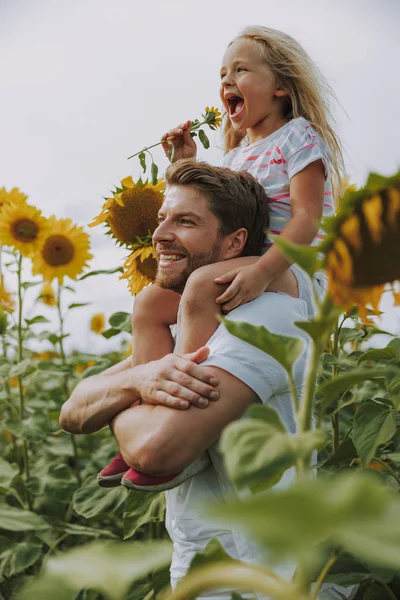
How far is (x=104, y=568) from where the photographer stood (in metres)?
0.30

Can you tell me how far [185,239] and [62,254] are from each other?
1.07 metres

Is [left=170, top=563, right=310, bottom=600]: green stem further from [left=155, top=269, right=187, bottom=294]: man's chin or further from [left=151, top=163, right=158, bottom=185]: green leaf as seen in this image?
[left=151, top=163, right=158, bottom=185]: green leaf

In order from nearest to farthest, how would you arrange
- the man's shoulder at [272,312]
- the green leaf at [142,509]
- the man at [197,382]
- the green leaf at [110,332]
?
1. the man at [197,382]
2. the man's shoulder at [272,312]
3. the green leaf at [142,509]
4. the green leaf at [110,332]

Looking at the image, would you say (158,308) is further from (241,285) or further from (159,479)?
(159,479)

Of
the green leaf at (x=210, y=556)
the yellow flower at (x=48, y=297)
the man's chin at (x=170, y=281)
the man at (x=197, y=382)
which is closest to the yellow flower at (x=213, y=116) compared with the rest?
the man at (x=197, y=382)

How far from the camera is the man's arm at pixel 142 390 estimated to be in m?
1.19

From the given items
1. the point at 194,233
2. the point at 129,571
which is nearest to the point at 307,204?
the point at 194,233

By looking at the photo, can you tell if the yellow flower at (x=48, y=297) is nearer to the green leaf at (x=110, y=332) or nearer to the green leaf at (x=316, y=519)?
the green leaf at (x=110, y=332)

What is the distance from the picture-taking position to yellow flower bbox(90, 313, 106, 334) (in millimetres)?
3982

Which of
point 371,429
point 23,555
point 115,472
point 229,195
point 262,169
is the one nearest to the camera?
point 371,429

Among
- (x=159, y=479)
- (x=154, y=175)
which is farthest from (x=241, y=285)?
(x=154, y=175)

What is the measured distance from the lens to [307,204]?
1670 mm

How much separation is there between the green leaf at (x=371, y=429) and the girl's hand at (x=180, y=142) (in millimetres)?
1104

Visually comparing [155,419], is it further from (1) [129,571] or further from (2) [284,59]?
(2) [284,59]
